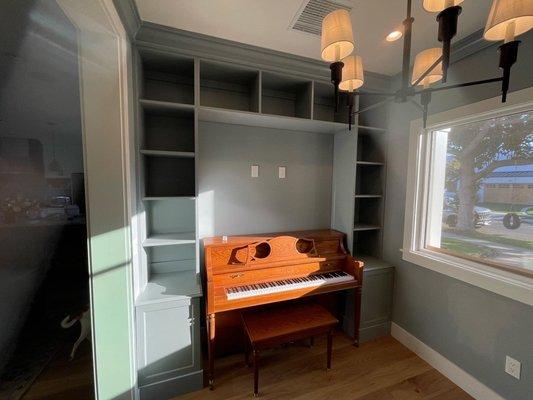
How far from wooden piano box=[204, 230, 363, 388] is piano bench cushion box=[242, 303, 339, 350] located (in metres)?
0.16

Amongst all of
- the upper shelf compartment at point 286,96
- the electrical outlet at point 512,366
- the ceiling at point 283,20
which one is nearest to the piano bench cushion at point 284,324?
the electrical outlet at point 512,366

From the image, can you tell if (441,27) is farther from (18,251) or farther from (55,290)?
(55,290)

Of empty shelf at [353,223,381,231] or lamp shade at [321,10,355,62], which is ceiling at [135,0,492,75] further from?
empty shelf at [353,223,381,231]

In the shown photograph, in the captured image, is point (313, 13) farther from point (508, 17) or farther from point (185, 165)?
point (185, 165)

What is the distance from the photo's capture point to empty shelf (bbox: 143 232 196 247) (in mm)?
1688

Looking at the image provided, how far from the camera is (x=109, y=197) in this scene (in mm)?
1384

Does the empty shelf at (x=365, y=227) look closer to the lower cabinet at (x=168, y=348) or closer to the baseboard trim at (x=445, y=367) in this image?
the baseboard trim at (x=445, y=367)

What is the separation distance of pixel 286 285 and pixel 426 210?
1379 mm

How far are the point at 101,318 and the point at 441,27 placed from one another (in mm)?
2080

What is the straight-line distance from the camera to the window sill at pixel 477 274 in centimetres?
144

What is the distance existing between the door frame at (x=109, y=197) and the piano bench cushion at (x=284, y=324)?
79cm

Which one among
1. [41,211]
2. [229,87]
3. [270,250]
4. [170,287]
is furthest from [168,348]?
[41,211]

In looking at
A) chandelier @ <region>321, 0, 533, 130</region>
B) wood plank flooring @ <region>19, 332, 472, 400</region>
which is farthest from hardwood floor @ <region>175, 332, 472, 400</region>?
chandelier @ <region>321, 0, 533, 130</region>

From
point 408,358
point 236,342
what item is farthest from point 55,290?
point 408,358
